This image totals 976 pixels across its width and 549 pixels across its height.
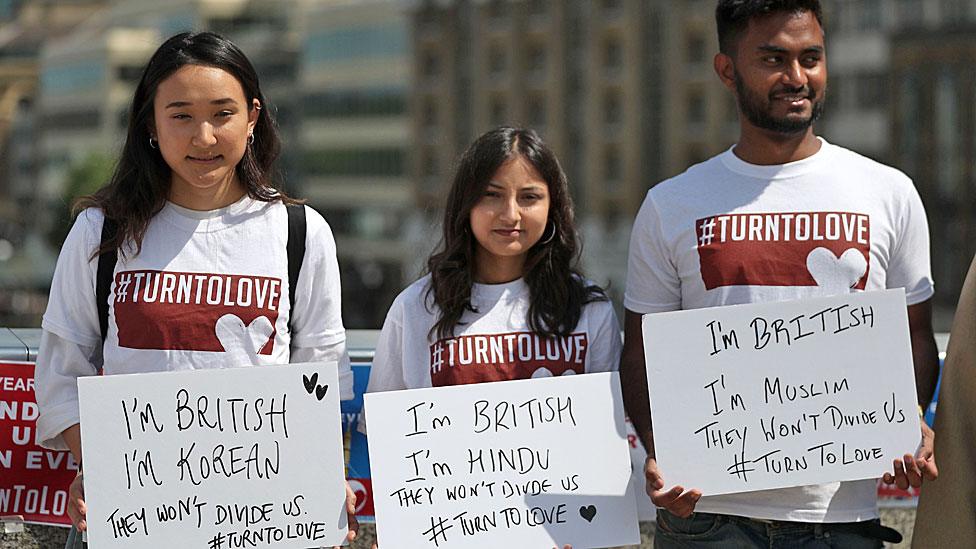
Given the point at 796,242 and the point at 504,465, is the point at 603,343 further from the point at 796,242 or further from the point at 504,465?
the point at 796,242

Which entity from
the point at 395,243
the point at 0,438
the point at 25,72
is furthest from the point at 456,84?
the point at 0,438

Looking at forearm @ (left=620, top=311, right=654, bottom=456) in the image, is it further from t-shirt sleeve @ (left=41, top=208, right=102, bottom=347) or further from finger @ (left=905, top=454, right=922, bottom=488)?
t-shirt sleeve @ (left=41, top=208, right=102, bottom=347)

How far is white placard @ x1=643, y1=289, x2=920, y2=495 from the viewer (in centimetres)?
348

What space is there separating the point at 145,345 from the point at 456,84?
7213cm

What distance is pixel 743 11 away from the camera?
3609mm

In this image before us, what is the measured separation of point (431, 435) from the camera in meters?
3.51

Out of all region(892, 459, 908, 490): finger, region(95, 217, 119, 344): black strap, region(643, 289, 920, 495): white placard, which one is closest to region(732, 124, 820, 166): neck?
region(643, 289, 920, 495): white placard

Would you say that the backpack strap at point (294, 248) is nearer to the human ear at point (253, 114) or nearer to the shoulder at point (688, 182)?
the human ear at point (253, 114)

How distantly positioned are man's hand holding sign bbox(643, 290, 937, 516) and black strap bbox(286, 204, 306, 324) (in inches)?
33.3

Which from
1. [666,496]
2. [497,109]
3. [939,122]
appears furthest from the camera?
[497,109]

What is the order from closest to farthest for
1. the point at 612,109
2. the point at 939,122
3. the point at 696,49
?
the point at 939,122 < the point at 696,49 < the point at 612,109

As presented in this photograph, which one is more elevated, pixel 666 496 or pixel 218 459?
pixel 218 459

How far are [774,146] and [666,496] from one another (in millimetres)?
909

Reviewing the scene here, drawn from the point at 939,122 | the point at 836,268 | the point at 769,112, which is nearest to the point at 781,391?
the point at 836,268
